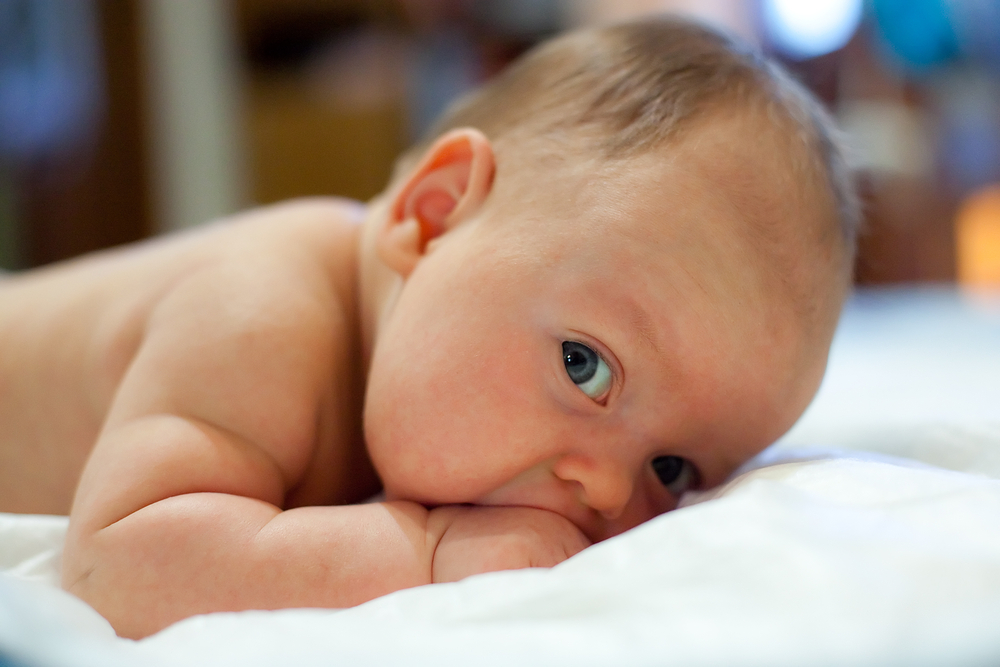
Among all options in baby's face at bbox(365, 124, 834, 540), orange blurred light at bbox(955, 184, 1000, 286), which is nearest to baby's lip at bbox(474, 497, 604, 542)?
baby's face at bbox(365, 124, 834, 540)

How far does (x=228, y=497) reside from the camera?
0.64 m

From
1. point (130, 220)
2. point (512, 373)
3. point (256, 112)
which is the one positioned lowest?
point (130, 220)

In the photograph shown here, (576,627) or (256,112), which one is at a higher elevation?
(576,627)

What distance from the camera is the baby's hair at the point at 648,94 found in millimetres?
762

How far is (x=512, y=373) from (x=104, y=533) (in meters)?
0.32

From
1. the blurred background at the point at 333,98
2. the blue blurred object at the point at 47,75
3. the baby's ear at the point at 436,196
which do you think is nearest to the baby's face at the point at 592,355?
the baby's ear at the point at 436,196

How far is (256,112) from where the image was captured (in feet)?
12.2

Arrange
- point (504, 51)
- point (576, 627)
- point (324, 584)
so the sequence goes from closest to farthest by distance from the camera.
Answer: point (576, 627)
point (324, 584)
point (504, 51)

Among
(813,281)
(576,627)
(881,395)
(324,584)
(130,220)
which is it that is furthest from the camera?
(130,220)

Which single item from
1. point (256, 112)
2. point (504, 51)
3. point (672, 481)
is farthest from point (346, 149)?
point (672, 481)

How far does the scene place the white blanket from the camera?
1.26 feet

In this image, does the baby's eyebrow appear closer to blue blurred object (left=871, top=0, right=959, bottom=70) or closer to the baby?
the baby

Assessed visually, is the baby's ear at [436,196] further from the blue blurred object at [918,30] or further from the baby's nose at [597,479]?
the blue blurred object at [918,30]

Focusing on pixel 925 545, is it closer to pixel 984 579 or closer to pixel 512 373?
pixel 984 579
